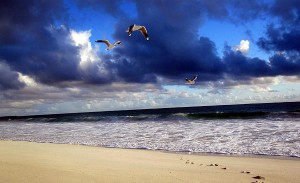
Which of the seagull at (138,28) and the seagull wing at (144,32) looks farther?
the seagull wing at (144,32)

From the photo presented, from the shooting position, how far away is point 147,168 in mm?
7820

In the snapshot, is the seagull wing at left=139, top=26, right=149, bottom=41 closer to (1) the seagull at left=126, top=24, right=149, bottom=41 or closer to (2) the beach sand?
(1) the seagull at left=126, top=24, right=149, bottom=41

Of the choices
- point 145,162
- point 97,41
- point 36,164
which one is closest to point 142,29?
point 97,41

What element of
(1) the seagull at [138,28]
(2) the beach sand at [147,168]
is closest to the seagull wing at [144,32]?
(1) the seagull at [138,28]

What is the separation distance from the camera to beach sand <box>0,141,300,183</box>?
21.9ft

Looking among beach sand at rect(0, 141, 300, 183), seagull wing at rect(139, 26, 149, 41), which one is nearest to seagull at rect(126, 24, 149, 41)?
seagull wing at rect(139, 26, 149, 41)

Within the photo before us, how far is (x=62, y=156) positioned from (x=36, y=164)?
1.74 meters

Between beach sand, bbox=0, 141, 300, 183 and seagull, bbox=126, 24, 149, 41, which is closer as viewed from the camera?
beach sand, bbox=0, 141, 300, 183

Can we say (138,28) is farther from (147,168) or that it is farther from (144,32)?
(147,168)

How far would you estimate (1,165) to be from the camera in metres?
7.98

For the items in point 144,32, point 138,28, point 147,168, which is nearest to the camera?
point 147,168

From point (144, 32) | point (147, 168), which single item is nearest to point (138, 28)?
point (144, 32)

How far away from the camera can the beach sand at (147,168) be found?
6676 mm

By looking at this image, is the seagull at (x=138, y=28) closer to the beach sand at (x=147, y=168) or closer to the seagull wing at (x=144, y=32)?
the seagull wing at (x=144, y=32)
